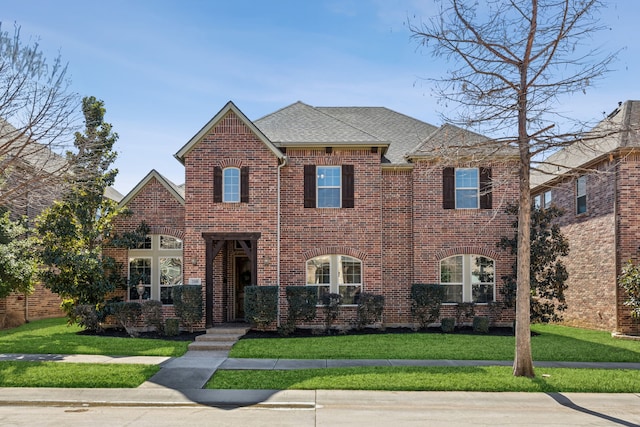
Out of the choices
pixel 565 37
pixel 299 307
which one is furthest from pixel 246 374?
pixel 565 37

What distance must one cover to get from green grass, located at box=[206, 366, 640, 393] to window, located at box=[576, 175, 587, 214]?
9620 millimetres

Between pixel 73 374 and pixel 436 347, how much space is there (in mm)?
8415

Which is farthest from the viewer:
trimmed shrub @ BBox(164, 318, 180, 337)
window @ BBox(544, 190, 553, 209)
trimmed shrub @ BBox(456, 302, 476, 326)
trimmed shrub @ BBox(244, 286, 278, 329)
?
window @ BBox(544, 190, 553, 209)

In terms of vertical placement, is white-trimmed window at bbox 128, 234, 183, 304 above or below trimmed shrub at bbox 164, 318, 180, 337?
above

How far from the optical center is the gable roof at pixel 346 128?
1730 centimetres

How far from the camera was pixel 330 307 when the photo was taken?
1641 centimetres

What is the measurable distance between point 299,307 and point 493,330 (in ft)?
20.9

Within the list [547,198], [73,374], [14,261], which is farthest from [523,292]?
[14,261]

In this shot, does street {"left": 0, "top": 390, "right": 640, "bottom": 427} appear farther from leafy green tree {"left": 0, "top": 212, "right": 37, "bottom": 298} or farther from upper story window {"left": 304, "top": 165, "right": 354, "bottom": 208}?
leafy green tree {"left": 0, "top": 212, "right": 37, "bottom": 298}

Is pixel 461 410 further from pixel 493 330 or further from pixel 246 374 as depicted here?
pixel 493 330

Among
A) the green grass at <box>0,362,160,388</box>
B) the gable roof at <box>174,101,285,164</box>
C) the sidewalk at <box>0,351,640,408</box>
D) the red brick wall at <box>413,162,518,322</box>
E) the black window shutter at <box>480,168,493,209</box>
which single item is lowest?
the sidewalk at <box>0,351,640,408</box>

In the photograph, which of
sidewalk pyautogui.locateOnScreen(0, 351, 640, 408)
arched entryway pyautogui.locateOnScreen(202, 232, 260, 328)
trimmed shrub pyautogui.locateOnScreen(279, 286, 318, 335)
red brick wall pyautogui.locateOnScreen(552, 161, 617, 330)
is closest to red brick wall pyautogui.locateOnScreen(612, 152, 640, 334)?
red brick wall pyautogui.locateOnScreen(552, 161, 617, 330)

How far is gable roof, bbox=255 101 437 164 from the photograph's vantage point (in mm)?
17297

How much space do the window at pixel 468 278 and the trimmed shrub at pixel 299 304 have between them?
4611 mm
